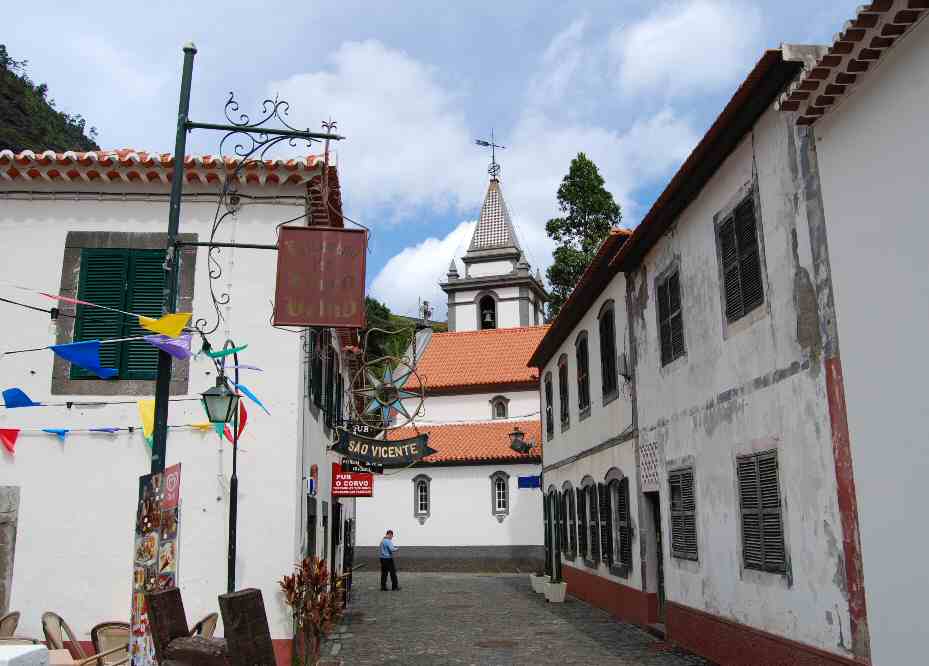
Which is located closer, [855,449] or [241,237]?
[855,449]

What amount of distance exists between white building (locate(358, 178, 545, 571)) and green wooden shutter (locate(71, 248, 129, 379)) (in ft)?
67.8

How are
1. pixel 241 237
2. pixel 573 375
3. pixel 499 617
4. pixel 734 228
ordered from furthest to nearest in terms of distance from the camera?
pixel 573 375, pixel 499 617, pixel 241 237, pixel 734 228

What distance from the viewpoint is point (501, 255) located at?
46.3 m

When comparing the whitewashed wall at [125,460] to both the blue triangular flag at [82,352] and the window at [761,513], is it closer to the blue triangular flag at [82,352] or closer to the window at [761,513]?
the blue triangular flag at [82,352]

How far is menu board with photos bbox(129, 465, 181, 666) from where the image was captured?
641 centimetres

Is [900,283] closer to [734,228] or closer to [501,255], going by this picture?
[734,228]

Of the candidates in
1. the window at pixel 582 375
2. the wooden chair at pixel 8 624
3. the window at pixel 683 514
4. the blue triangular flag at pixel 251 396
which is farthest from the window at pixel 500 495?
the wooden chair at pixel 8 624

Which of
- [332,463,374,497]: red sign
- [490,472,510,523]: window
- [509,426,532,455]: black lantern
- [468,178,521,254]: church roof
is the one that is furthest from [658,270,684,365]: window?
[468,178,521,254]: church roof

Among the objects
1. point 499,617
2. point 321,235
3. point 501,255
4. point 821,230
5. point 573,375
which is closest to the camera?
point 821,230

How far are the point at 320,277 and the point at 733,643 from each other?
21.5 feet

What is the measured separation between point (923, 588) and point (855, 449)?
4.17 feet

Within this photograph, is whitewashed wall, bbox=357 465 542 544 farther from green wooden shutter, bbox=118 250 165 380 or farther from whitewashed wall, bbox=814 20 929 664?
whitewashed wall, bbox=814 20 929 664

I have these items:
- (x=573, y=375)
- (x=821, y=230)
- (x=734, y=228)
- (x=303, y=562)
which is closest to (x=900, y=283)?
(x=821, y=230)

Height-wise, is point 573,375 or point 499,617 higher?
point 573,375
